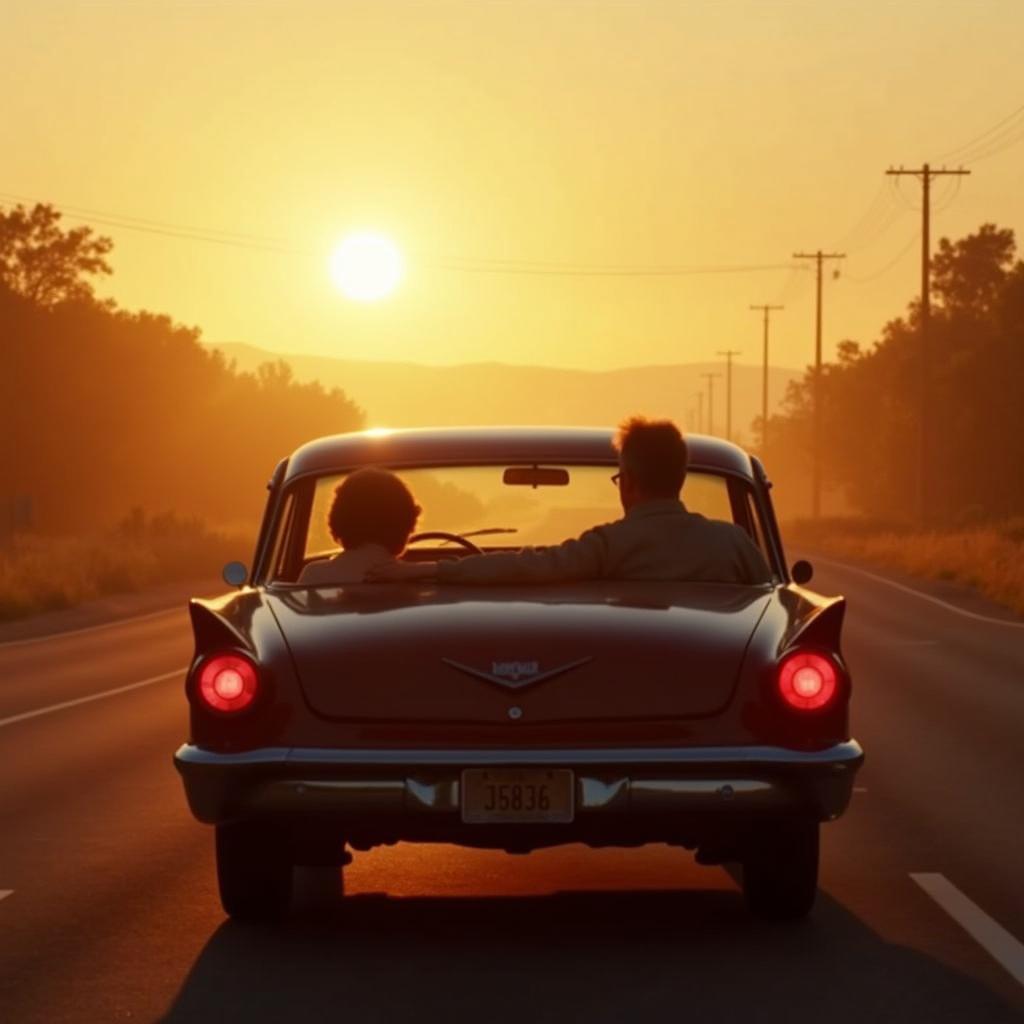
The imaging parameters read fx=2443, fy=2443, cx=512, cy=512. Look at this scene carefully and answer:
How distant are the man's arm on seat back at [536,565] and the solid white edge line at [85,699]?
8.92 meters

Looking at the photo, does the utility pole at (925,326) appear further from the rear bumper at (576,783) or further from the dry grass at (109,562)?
the rear bumper at (576,783)

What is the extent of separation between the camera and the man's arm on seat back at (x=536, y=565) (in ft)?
27.5

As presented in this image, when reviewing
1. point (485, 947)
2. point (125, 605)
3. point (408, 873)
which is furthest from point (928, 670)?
point (125, 605)

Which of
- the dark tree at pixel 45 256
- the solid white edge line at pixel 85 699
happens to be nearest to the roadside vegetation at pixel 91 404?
the dark tree at pixel 45 256

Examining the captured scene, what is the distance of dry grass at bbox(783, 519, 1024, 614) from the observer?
1646 inches

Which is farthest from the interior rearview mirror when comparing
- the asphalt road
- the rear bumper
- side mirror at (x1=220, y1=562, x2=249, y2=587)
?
the rear bumper

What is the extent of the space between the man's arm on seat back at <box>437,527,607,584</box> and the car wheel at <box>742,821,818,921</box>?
1.15 meters

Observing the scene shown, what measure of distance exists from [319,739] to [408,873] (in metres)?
2.29

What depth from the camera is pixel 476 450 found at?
30.5 feet

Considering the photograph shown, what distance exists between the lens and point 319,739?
24.9 feet

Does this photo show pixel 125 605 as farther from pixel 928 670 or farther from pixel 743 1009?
pixel 743 1009

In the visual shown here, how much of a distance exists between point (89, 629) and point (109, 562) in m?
14.8

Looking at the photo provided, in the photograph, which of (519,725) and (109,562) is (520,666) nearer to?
(519,725)

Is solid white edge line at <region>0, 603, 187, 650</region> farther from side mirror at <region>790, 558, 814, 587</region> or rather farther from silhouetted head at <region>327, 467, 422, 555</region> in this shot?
silhouetted head at <region>327, 467, 422, 555</region>
